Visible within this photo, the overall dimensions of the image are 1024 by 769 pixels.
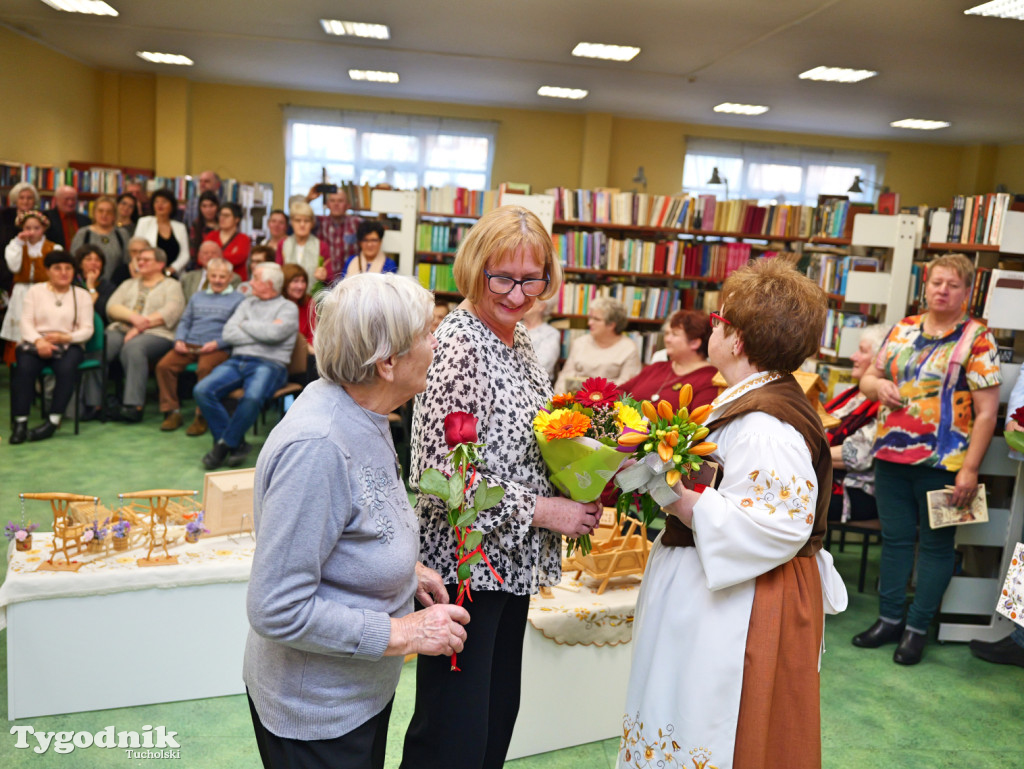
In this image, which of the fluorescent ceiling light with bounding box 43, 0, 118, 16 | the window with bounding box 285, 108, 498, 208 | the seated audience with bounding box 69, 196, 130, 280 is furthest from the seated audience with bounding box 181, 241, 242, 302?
the window with bounding box 285, 108, 498, 208

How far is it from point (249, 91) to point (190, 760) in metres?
11.1

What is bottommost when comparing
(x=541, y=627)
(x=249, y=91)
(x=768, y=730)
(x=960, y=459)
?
(x=541, y=627)

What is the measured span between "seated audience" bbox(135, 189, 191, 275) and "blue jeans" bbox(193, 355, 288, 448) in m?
2.07

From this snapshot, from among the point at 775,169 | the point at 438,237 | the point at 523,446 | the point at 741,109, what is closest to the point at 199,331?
the point at 438,237

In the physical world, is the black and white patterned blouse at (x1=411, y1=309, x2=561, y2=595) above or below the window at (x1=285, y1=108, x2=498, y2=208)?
below

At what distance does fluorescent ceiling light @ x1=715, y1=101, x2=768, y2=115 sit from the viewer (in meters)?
10.5

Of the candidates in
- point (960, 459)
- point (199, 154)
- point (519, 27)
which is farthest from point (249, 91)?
point (960, 459)

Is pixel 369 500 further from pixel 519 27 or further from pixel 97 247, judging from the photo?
pixel 519 27

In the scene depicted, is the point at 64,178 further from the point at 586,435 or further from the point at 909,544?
the point at 586,435

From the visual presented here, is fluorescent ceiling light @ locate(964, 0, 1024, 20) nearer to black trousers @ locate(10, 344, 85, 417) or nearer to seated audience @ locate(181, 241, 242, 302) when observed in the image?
seated audience @ locate(181, 241, 242, 302)

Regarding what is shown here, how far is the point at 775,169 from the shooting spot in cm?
1262

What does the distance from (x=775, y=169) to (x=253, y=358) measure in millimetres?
9362

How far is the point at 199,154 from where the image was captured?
11.8 meters

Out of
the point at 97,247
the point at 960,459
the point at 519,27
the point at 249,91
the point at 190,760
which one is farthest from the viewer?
the point at 249,91
